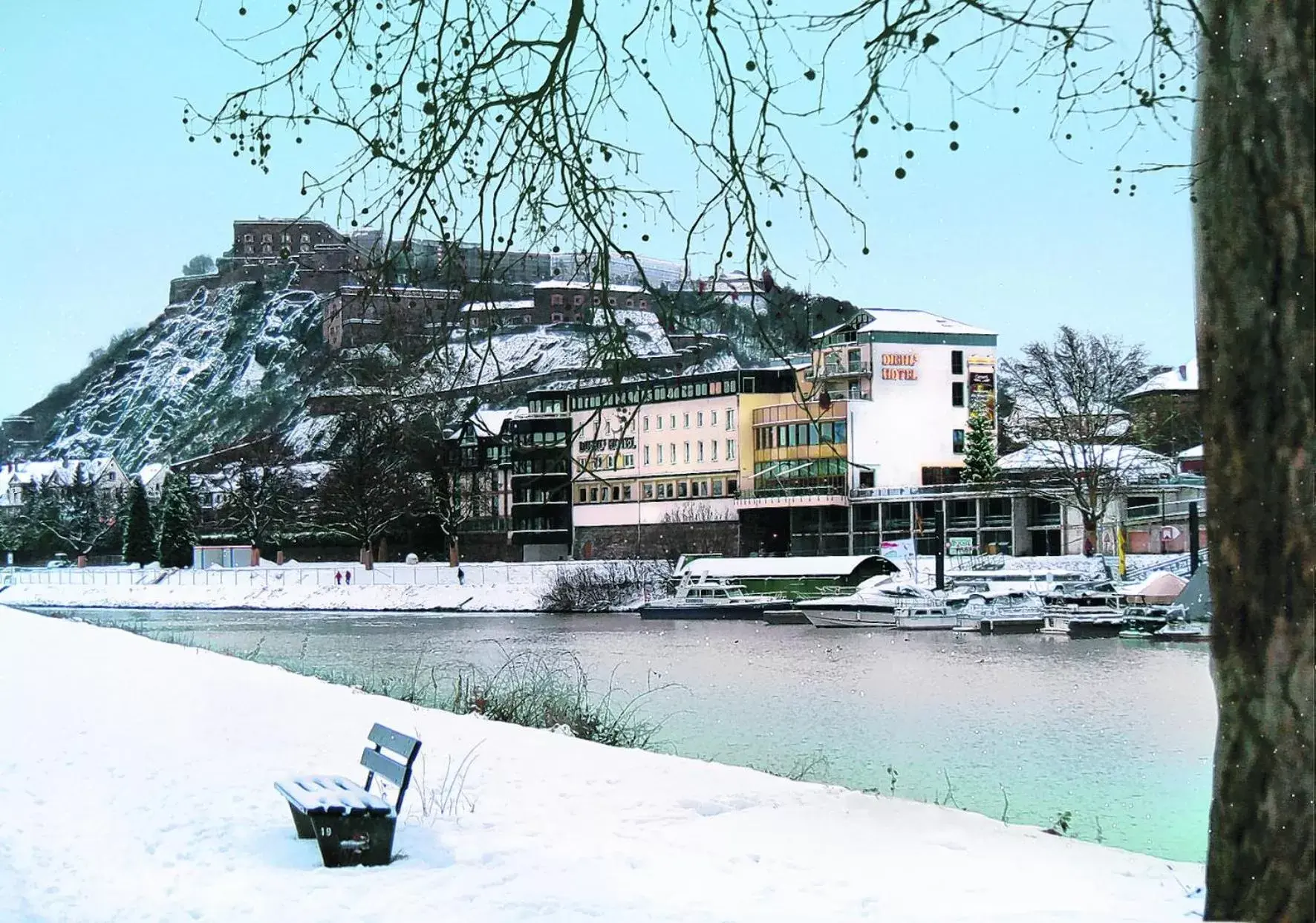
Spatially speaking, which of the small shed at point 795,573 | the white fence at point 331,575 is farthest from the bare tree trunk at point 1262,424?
the white fence at point 331,575

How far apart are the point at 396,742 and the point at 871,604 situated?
4056cm

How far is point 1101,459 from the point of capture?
55688 mm

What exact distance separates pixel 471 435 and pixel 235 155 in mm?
1738

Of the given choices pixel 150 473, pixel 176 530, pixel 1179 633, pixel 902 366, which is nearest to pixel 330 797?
pixel 1179 633

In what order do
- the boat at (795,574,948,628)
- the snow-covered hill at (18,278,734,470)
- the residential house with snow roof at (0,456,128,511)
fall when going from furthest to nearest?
1. the snow-covered hill at (18,278,734,470)
2. the residential house with snow roof at (0,456,128,511)
3. the boat at (795,574,948,628)

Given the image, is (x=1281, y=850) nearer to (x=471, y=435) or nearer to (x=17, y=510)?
(x=471, y=435)

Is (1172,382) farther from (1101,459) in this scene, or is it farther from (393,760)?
(393,760)

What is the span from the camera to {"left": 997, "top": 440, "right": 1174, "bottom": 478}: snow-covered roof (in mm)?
55625

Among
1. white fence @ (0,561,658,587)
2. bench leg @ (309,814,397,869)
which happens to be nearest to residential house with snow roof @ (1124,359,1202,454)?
white fence @ (0,561,658,587)

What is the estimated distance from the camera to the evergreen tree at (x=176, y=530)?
73.8 meters

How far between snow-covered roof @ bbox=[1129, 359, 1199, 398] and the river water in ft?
115

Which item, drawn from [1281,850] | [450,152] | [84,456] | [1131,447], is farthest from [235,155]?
[84,456]

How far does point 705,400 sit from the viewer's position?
3009 inches

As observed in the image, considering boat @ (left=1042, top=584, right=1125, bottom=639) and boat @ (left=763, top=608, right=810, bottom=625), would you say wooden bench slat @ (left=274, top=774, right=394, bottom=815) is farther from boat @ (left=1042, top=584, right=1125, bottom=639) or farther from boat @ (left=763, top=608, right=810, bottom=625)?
boat @ (left=763, top=608, right=810, bottom=625)
